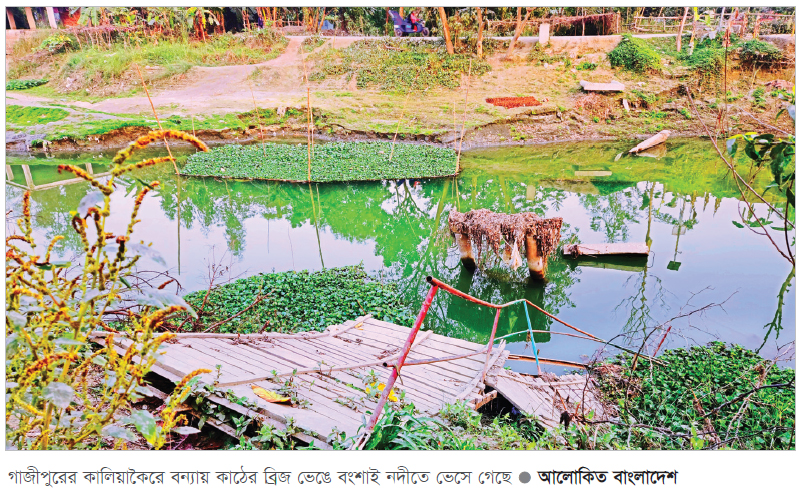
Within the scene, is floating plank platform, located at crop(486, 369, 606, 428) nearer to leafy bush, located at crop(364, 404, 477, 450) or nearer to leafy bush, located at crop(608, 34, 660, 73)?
leafy bush, located at crop(364, 404, 477, 450)

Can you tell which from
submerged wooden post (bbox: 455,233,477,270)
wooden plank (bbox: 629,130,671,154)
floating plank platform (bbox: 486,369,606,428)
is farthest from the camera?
wooden plank (bbox: 629,130,671,154)

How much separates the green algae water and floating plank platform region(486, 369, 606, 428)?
68 cm

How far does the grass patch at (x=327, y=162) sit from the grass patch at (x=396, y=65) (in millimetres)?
3070

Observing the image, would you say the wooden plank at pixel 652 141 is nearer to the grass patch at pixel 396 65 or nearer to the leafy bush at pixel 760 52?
the leafy bush at pixel 760 52

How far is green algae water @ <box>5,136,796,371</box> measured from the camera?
178 inches

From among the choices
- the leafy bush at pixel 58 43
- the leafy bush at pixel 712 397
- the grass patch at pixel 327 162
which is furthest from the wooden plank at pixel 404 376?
the leafy bush at pixel 58 43

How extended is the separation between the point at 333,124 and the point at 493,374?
29.9 ft

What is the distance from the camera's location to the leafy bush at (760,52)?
1109cm

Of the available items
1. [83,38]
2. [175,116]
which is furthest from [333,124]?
[83,38]

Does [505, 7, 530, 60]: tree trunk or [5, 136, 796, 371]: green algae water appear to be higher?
[505, 7, 530, 60]: tree trunk

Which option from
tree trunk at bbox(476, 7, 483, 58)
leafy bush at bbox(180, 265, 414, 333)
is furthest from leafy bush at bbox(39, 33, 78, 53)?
tree trunk at bbox(476, 7, 483, 58)

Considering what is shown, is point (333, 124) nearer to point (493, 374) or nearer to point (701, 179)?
point (701, 179)

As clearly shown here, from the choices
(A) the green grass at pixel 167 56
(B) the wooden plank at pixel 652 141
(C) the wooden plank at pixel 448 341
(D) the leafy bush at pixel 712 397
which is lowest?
(D) the leafy bush at pixel 712 397

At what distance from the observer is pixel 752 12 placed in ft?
35.8
